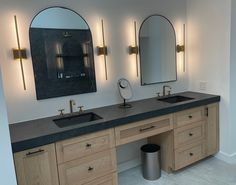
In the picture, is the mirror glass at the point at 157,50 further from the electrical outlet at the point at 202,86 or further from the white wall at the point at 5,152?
the white wall at the point at 5,152

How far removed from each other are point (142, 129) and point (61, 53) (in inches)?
47.0

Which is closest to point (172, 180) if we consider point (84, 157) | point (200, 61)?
point (84, 157)

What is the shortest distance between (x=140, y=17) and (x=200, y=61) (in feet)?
3.50

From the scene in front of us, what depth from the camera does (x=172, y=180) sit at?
2541 millimetres

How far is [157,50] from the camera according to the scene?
2.96 metres

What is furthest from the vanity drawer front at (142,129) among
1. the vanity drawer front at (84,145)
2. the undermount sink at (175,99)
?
the undermount sink at (175,99)

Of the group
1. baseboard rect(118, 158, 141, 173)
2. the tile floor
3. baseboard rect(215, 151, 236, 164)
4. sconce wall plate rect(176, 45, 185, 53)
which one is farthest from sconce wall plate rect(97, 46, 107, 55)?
baseboard rect(215, 151, 236, 164)

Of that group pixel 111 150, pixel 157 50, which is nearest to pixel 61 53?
pixel 111 150

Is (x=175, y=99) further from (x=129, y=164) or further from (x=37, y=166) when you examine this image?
(x=37, y=166)

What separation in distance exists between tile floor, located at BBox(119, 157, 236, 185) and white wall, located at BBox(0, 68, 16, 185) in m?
1.49

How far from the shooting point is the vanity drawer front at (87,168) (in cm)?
189

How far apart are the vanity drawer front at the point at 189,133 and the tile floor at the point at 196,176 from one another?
386 millimetres

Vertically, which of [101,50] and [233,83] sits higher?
[101,50]

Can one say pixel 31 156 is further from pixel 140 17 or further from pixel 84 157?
pixel 140 17
